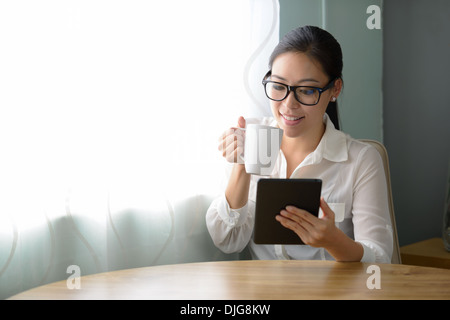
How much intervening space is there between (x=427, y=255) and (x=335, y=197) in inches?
32.8

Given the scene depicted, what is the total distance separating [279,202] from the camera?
1252 millimetres

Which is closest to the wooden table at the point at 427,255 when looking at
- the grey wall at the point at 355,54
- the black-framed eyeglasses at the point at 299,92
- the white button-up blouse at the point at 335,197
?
the grey wall at the point at 355,54

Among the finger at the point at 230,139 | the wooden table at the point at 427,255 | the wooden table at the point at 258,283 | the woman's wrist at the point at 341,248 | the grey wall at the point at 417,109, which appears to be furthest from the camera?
the grey wall at the point at 417,109

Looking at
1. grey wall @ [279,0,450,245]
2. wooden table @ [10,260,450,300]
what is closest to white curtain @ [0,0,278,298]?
wooden table @ [10,260,450,300]

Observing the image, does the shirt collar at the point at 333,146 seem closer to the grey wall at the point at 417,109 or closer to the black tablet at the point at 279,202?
the black tablet at the point at 279,202

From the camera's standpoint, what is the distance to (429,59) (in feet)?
8.74

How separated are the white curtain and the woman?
145mm

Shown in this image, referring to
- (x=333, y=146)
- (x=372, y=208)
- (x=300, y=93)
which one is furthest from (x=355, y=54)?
(x=372, y=208)

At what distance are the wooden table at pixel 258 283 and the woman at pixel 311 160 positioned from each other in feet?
1.17

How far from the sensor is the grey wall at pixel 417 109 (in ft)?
8.68

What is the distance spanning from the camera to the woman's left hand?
4.14ft

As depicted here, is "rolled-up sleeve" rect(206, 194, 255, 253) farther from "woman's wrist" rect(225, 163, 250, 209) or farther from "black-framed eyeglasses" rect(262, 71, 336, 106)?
"black-framed eyeglasses" rect(262, 71, 336, 106)

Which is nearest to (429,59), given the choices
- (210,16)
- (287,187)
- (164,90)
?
(210,16)
